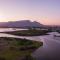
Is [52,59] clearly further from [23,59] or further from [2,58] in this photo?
[2,58]

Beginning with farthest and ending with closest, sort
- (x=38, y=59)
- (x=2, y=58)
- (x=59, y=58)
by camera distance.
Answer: (x=59, y=58) → (x=38, y=59) → (x=2, y=58)

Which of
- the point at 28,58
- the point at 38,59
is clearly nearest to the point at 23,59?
the point at 28,58

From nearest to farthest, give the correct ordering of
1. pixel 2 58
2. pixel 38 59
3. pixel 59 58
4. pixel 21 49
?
1. pixel 2 58
2. pixel 38 59
3. pixel 59 58
4. pixel 21 49

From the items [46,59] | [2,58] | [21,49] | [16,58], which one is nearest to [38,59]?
[46,59]

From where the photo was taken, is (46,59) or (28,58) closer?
(28,58)

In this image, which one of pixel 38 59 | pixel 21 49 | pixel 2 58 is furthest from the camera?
pixel 21 49

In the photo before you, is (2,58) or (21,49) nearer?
(2,58)

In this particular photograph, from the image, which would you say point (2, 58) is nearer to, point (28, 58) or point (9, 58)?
point (9, 58)

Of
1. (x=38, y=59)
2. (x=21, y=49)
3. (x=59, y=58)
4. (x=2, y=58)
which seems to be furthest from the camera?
(x=21, y=49)

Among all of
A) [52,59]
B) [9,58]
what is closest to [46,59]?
[52,59]
